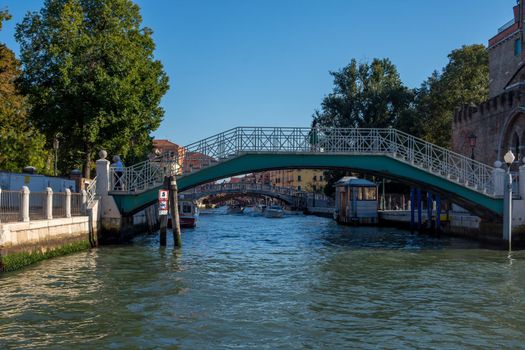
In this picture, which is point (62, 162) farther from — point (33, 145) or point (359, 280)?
point (359, 280)

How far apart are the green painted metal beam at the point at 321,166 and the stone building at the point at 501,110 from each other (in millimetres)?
4398

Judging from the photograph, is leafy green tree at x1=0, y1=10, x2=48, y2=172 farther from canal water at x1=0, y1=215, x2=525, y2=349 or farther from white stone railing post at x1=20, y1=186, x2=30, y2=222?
white stone railing post at x1=20, y1=186, x2=30, y2=222

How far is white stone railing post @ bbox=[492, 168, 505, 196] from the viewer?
2227 centimetres

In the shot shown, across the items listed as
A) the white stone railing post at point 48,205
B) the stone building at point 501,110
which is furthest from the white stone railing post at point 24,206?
the stone building at point 501,110

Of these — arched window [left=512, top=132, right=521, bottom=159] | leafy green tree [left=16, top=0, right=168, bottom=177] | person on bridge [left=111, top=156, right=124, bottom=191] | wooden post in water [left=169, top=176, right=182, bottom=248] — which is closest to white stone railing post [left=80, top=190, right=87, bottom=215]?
person on bridge [left=111, top=156, right=124, bottom=191]

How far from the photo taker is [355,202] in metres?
40.8

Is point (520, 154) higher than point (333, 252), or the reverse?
point (520, 154)

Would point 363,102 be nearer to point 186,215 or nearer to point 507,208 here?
point 186,215

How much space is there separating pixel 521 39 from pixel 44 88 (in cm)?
2449

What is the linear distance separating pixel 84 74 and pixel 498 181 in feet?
57.9

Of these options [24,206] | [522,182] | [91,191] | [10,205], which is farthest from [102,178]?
[522,182]

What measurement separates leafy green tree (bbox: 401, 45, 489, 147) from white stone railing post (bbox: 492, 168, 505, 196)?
22.5m

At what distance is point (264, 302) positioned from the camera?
35.7 feet

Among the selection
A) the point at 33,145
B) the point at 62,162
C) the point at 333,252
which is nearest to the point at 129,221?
the point at 33,145
